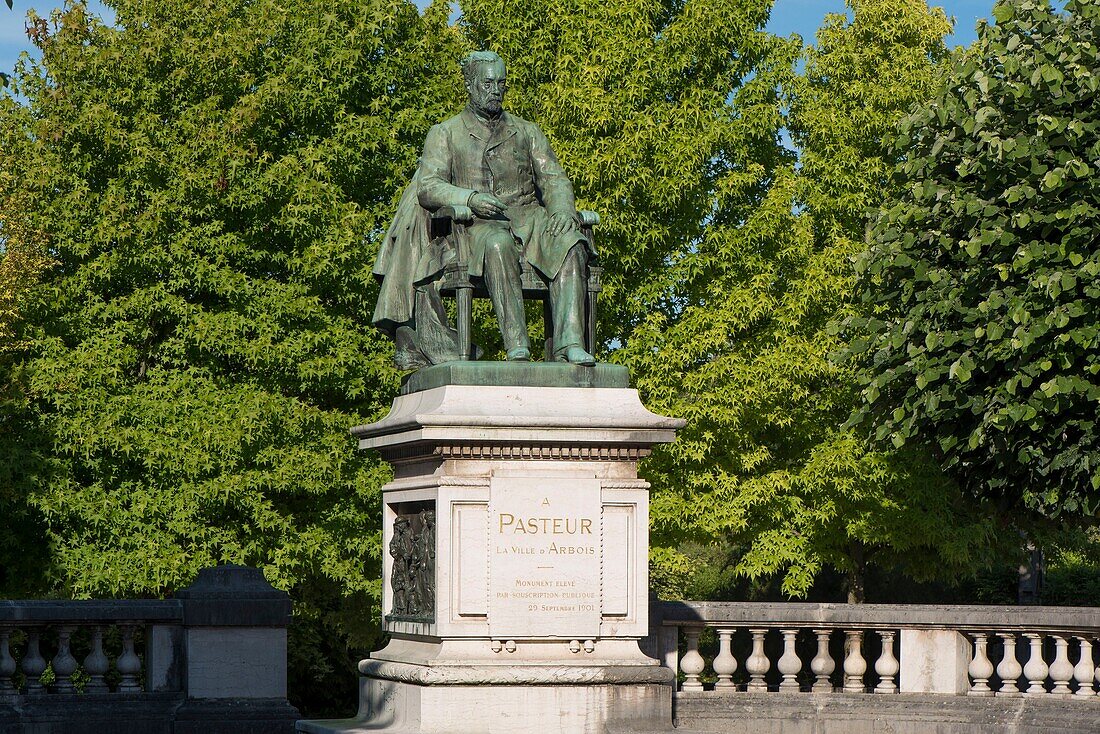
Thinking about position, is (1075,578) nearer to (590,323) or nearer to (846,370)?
(846,370)

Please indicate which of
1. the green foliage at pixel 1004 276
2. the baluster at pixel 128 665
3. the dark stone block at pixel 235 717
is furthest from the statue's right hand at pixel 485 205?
the green foliage at pixel 1004 276

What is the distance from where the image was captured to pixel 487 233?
1114cm

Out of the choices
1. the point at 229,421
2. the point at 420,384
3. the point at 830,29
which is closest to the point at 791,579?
the point at 229,421

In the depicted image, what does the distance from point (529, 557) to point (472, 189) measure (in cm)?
252

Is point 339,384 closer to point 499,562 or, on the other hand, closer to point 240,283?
point 240,283

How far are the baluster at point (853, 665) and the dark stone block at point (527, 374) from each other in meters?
3.79

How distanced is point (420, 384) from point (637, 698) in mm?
2534

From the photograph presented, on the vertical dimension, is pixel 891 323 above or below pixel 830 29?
below

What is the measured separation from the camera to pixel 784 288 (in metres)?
26.1

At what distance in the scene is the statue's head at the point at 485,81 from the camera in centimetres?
1151

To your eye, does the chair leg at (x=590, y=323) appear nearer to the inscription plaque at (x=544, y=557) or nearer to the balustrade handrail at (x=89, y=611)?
the inscription plaque at (x=544, y=557)

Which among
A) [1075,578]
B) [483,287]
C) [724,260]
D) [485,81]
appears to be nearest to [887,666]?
[483,287]

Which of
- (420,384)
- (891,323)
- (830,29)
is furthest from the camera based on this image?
(830,29)

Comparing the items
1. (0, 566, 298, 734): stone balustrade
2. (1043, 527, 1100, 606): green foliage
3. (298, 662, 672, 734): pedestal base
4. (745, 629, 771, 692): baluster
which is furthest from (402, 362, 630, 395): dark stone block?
(1043, 527, 1100, 606): green foliage
